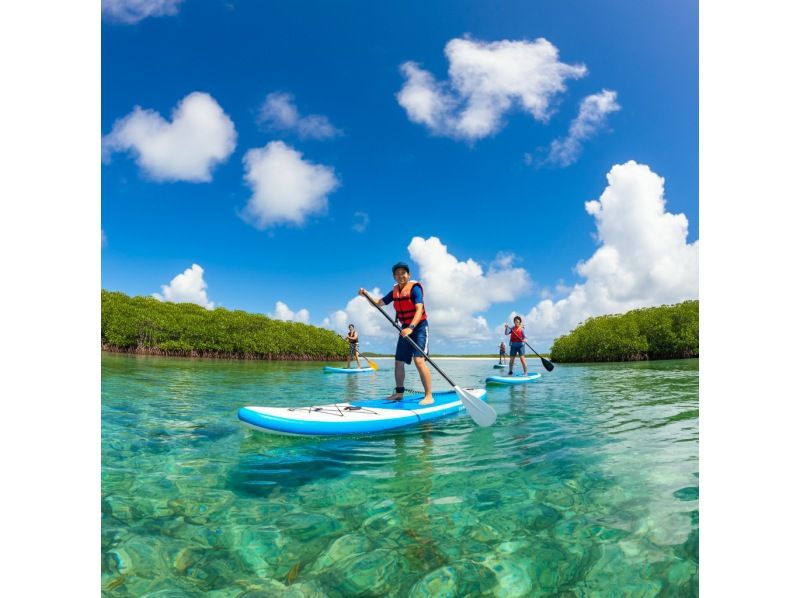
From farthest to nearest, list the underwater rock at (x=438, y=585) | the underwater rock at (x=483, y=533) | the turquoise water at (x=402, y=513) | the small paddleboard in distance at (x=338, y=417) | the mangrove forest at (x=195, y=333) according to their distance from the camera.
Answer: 1. the mangrove forest at (x=195, y=333)
2. the small paddleboard in distance at (x=338, y=417)
3. the underwater rock at (x=483, y=533)
4. the turquoise water at (x=402, y=513)
5. the underwater rock at (x=438, y=585)

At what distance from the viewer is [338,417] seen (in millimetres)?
5875

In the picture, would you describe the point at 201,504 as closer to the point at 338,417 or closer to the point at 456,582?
the point at 456,582

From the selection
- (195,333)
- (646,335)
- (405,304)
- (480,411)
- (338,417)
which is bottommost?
(646,335)

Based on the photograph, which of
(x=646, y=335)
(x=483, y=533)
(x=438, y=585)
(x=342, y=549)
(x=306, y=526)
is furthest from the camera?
(x=646, y=335)

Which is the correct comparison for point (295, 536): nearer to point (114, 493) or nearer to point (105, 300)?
point (114, 493)

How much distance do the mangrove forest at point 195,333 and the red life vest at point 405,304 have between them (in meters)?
44.4

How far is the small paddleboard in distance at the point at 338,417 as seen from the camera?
5.50 metres

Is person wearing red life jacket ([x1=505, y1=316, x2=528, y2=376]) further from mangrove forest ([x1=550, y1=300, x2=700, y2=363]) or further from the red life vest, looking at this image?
mangrove forest ([x1=550, y1=300, x2=700, y2=363])

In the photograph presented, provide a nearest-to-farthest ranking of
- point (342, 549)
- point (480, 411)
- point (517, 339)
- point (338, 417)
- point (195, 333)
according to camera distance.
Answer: point (342, 549) → point (338, 417) → point (480, 411) → point (517, 339) → point (195, 333)

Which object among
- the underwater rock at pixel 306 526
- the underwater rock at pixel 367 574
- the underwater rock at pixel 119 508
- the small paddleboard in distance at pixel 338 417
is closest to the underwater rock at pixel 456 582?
the underwater rock at pixel 367 574

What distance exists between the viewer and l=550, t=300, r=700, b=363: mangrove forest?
43.1 meters

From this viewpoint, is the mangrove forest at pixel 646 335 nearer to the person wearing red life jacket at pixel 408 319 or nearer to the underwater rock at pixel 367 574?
the person wearing red life jacket at pixel 408 319

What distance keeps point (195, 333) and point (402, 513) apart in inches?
2006

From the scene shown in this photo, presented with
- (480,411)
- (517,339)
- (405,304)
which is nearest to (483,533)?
(480,411)
